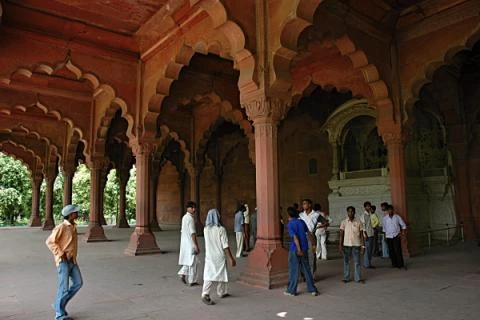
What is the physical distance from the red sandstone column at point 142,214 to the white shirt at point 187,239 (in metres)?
4.33

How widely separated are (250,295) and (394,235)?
4.05m

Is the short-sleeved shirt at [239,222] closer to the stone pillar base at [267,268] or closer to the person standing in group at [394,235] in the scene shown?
the stone pillar base at [267,268]

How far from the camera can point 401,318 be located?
4438 millimetres

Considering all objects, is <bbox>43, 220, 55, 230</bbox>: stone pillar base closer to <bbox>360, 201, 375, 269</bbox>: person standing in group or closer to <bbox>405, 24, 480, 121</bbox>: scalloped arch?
<bbox>360, 201, 375, 269</bbox>: person standing in group

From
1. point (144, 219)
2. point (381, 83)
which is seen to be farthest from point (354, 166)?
point (144, 219)

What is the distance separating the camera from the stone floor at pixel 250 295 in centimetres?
468

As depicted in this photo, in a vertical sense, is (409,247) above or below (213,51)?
below

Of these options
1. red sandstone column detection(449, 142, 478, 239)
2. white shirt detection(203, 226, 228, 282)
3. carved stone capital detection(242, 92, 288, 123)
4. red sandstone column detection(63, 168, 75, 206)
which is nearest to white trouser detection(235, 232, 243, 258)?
carved stone capital detection(242, 92, 288, 123)

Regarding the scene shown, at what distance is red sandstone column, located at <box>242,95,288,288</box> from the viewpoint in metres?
6.18

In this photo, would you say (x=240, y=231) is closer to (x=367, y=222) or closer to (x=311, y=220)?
(x=311, y=220)

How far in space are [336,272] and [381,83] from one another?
15.3ft

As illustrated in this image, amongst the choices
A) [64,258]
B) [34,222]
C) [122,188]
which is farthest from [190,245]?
[34,222]

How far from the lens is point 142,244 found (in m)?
10.4

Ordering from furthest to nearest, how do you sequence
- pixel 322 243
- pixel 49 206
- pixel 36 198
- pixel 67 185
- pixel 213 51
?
pixel 36 198, pixel 49 206, pixel 67 185, pixel 322 243, pixel 213 51
